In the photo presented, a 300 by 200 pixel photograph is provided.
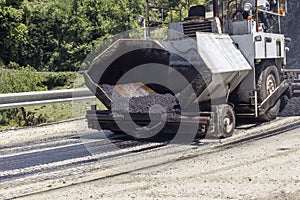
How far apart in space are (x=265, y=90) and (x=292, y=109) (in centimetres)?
203

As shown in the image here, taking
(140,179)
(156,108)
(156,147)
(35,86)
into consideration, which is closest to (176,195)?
(140,179)

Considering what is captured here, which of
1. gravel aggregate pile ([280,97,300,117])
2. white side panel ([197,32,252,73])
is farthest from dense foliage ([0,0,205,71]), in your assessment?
white side panel ([197,32,252,73])

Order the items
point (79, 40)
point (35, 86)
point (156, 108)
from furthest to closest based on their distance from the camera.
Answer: point (79, 40) < point (35, 86) < point (156, 108)

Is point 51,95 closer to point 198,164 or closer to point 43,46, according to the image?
point 198,164

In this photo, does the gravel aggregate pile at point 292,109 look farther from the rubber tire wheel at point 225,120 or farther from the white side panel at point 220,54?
the rubber tire wheel at point 225,120

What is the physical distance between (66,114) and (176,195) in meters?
7.52

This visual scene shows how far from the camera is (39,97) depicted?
413 inches

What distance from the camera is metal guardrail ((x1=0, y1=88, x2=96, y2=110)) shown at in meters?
9.91

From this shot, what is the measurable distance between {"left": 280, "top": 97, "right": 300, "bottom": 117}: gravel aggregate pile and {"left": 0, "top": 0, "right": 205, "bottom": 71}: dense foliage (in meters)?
16.6

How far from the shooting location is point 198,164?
21.2 ft

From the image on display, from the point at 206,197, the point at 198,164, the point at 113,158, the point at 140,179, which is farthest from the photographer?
the point at 113,158

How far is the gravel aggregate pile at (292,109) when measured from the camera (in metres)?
10.9

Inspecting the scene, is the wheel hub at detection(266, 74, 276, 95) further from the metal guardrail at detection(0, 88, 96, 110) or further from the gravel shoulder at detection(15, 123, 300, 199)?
the metal guardrail at detection(0, 88, 96, 110)

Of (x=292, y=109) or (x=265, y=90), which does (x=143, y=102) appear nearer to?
(x=265, y=90)
